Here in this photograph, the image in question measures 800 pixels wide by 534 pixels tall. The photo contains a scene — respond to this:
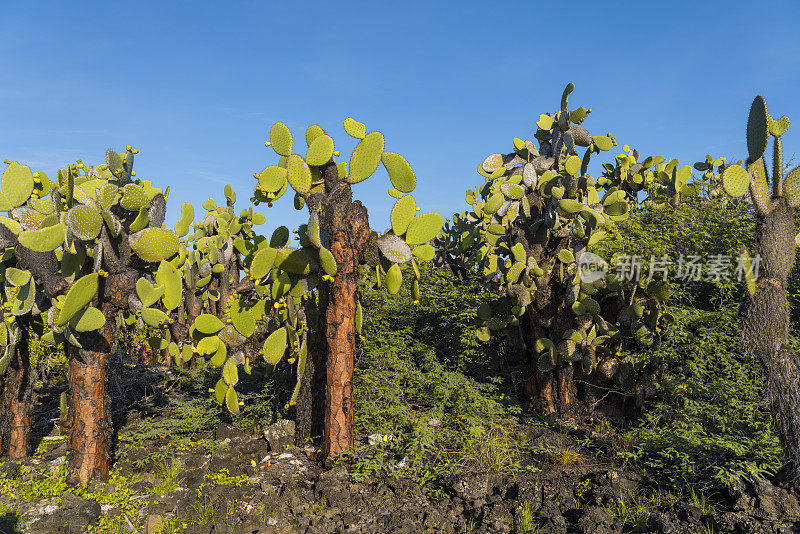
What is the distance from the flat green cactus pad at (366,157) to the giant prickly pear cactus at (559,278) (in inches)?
84.3

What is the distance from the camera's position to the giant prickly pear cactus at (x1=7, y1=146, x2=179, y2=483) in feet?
14.5

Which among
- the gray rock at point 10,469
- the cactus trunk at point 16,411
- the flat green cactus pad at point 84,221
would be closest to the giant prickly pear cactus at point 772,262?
the flat green cactus pad at point 84,221

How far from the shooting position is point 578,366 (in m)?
6.50

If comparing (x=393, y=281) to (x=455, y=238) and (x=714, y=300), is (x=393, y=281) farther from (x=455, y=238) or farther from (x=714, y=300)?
(x=455, y=238)

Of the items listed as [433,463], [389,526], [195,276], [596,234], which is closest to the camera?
[389,526]

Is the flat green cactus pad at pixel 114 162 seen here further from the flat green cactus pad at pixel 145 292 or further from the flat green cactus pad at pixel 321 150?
the flat green cactus pad at pixel 321 150

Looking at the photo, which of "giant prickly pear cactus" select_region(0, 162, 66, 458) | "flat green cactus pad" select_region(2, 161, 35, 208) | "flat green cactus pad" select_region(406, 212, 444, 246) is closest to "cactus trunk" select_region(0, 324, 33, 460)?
"giant prickly pear cactus" select_region(0, 162, 66, 458)

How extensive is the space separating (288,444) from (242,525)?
4.59ft

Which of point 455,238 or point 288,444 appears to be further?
point 455,238

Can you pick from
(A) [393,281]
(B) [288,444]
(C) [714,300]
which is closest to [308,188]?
(A) [393,281]

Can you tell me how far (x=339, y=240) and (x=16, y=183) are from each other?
2.98m

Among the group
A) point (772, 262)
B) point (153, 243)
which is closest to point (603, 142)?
point (772, 262)

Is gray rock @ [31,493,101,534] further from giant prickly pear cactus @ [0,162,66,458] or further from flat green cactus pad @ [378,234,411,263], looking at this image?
flat green cactus pad @ [378,234,411,263]

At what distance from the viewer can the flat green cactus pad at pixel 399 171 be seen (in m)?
4.60
